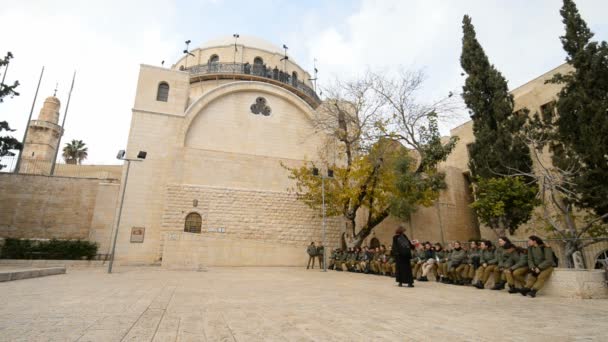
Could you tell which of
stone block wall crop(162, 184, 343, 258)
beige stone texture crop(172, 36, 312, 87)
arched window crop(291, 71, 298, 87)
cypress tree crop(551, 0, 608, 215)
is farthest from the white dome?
cypress tree crop(551, 0, 608, 215)

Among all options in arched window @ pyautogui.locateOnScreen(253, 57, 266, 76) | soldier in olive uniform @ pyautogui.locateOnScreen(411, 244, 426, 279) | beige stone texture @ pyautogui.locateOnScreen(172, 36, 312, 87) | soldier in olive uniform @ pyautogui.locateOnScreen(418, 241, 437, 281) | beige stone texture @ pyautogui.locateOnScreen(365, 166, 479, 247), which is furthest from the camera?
beige stone texture @ pyautogui.locateOnScreen(172, 36, 312, 87)

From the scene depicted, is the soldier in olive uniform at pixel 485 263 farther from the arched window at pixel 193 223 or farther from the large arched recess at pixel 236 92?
the large arched recess at pixel 236 92

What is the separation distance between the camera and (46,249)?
1310 cm

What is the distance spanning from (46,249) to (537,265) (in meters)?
17.3

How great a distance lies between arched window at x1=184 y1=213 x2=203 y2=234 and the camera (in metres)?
15.2

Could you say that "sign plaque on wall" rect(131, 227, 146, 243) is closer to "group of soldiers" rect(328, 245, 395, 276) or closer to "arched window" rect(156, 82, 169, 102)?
"arched window" rect(156, 82, 169, 102)

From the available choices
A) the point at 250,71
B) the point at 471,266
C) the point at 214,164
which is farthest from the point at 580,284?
the point at 250,71

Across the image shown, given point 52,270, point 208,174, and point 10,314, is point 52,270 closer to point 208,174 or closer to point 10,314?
point 10,314

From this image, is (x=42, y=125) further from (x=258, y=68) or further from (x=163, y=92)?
(x=258, y=68)

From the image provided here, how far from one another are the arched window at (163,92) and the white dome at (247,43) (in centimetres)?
733

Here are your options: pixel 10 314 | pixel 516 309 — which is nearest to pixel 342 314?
pixel 516 309

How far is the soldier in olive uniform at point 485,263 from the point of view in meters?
6.96

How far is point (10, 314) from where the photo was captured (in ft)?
10.2

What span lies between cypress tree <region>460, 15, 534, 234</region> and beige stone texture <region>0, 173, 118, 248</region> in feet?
55.6
